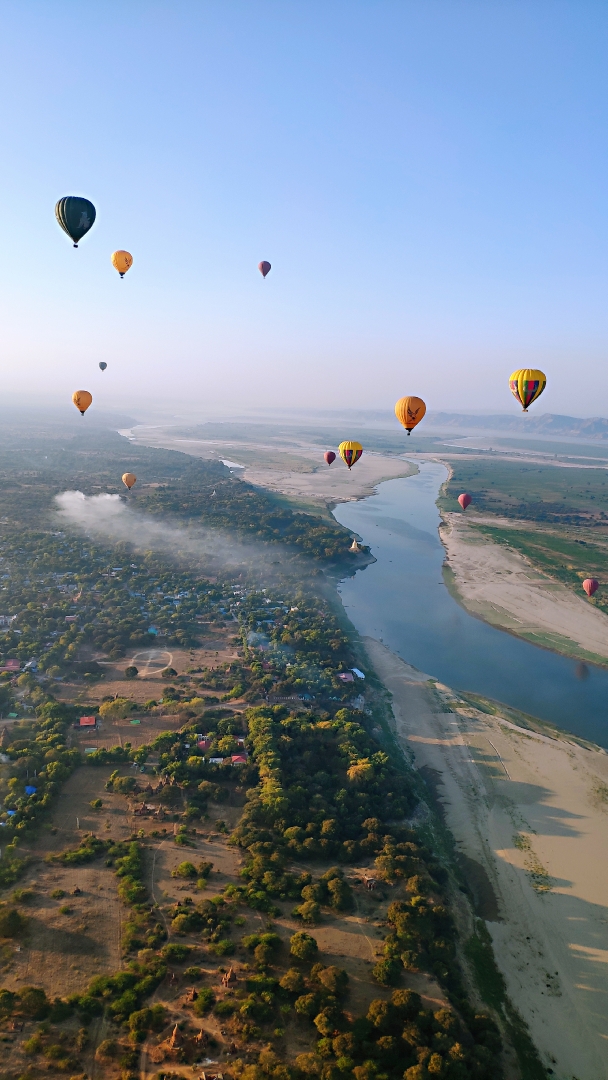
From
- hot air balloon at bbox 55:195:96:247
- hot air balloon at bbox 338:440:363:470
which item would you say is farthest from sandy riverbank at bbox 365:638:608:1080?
hot air balloon at bbox 55:195:96:247

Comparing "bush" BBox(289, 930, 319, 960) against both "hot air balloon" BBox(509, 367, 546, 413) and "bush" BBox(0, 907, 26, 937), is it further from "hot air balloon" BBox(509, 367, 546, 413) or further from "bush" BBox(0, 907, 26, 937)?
"hot air balloon" BBox(509, 367, 546, 413)

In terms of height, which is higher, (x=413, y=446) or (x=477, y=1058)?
(x=413, y=446)

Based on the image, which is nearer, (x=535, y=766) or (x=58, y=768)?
(x=58, y=768)

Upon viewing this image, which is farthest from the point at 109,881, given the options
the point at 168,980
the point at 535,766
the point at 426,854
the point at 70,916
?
the point at 535,766

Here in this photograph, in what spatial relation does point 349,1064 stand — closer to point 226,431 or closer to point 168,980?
point 168,980

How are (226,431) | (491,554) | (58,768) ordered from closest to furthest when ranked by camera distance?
(58,768)
(491,554)
(226,431)

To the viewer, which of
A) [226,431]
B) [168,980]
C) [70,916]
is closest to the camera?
[168,980]

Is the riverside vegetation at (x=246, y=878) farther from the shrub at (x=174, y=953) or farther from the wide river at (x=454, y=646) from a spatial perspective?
the wide river at (x=454, y=646)
